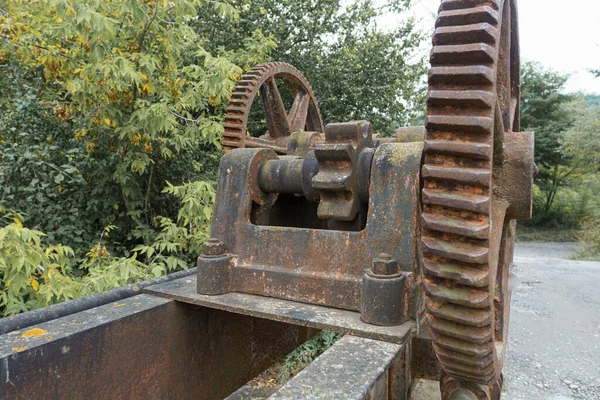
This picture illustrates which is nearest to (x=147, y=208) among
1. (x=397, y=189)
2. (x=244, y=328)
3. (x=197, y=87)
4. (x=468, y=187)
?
(x=197, y=87)

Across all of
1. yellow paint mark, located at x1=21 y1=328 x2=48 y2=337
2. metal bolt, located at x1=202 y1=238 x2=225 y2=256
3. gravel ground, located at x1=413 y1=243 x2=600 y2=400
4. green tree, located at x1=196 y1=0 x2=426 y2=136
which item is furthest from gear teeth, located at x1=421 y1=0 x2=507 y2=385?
green tree, located at x1=196 y1=0 x2=426 y2=136

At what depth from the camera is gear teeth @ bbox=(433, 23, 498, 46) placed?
3.65ft

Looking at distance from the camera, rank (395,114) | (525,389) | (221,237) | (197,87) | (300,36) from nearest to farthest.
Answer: (221,237) → (525,389) → (197,87) → (300,36) → (395,114)

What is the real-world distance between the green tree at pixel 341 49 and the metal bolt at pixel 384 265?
20.6ft

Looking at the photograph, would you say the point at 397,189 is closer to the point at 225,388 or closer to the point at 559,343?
the point at 225,388

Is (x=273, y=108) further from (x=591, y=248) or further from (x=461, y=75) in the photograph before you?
(x=591, y=248)

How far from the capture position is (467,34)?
3.67 ft

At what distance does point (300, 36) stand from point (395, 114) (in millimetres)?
2237

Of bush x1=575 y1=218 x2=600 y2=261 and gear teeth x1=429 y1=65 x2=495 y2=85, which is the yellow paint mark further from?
bush x1=575 y1=218 x2=600 y2=261

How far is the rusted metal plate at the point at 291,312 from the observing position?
50.2 inches

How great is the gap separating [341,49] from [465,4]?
6762 millimetres

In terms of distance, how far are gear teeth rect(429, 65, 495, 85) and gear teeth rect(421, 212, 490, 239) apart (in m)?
0.35

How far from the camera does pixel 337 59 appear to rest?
7.45m

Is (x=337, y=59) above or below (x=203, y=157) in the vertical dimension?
above
